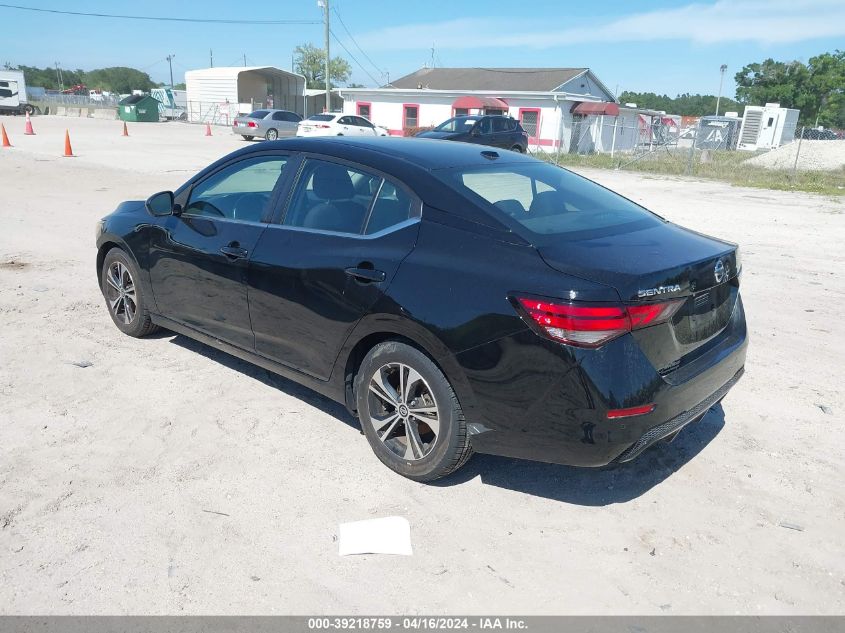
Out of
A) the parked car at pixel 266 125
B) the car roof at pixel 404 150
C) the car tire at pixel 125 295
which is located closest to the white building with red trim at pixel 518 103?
the parked car at pixel 266 125

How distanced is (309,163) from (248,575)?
2.30 metres

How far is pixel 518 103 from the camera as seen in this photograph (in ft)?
132

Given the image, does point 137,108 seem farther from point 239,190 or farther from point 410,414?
point 410,414

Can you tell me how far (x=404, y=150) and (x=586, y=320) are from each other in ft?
5.37

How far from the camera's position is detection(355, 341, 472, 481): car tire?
3188 mm

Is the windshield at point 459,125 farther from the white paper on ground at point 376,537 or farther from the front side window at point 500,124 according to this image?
the white paper on ground at point 376,537

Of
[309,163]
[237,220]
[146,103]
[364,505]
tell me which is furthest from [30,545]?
[146,103]

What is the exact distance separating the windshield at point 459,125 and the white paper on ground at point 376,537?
21571 mm

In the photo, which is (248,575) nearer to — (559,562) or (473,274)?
(559,562)

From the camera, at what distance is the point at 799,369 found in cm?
505

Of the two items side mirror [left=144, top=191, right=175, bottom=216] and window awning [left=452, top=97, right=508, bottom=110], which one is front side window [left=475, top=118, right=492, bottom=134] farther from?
side mirror [left=144, top=191, right=175, bottom=216]

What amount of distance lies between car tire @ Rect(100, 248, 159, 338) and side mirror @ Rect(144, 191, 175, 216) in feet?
1.87

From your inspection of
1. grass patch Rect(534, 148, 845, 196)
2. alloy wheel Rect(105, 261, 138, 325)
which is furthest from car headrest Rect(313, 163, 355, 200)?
Answer: grass patch Rect(534, 148, 845, 196)

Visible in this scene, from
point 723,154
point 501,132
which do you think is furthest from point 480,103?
point 501,132
